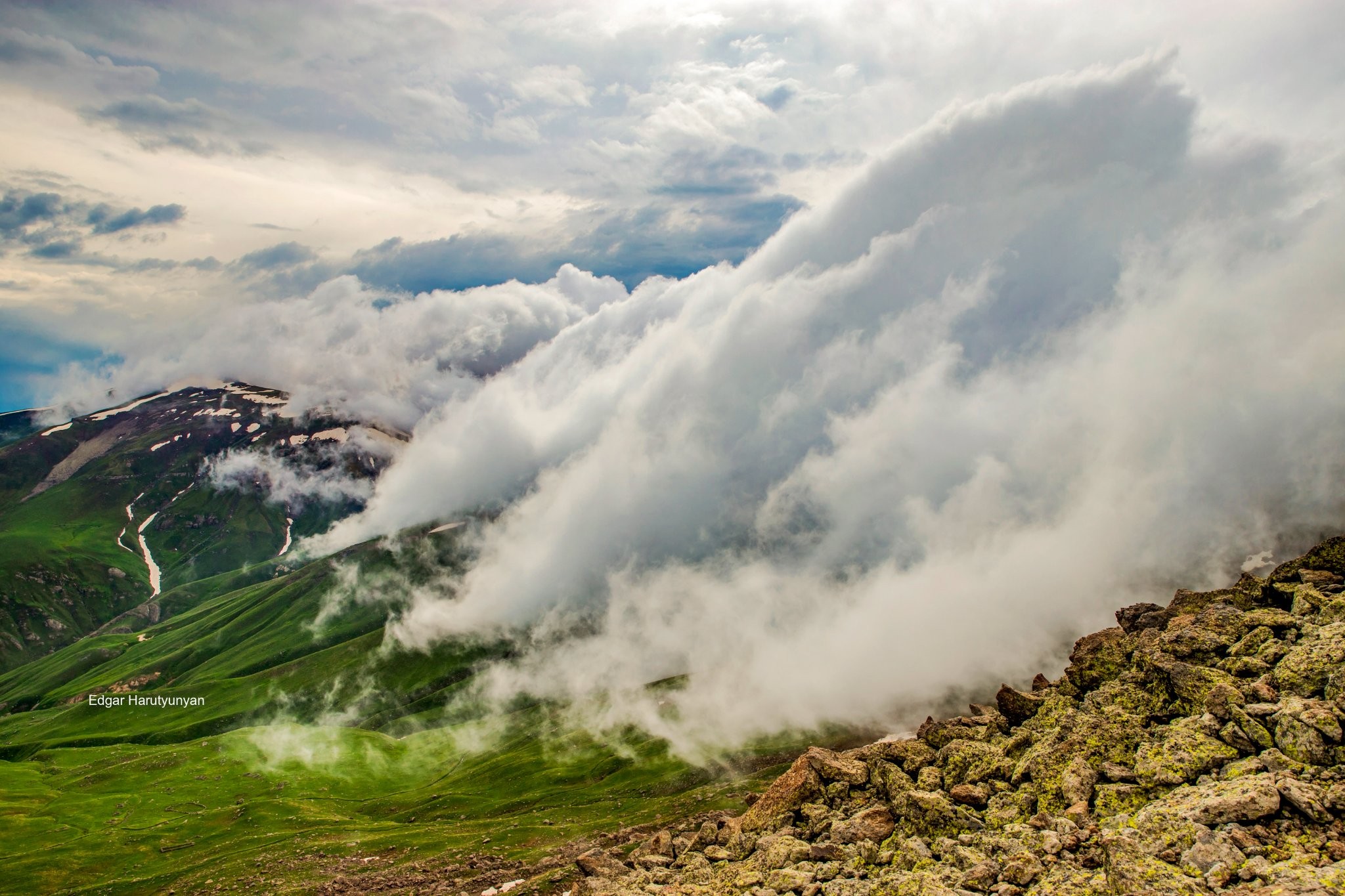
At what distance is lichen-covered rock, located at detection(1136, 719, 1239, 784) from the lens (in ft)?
129

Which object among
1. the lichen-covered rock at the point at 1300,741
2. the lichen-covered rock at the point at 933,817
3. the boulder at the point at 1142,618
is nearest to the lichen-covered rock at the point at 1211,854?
the lichen-covered rock at the point at 1300,741

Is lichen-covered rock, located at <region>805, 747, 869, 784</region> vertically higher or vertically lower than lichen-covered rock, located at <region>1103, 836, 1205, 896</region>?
lower

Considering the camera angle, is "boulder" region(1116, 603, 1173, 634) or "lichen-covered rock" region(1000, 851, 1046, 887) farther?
"boulder" region(1116, 603, 1173, 634)

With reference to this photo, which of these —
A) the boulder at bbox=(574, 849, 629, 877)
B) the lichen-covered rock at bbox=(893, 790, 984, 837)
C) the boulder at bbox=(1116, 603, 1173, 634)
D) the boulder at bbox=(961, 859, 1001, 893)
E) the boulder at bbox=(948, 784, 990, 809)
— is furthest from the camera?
the boulder at bbox=(574, 849, 629, 877)

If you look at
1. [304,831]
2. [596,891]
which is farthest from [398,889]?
[304,831]

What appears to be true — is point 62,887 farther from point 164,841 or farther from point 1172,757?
point 1172,757

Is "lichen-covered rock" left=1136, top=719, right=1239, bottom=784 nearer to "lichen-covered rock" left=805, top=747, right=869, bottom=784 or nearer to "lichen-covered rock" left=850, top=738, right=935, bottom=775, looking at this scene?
"lichen-covered rock" left=850, top=738, right=935, bottom=775

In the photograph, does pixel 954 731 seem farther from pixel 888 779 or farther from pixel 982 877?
pixel 982 877

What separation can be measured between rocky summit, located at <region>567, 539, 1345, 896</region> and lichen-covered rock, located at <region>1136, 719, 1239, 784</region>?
0.10 m

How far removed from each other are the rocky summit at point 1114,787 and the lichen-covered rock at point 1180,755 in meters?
0.10

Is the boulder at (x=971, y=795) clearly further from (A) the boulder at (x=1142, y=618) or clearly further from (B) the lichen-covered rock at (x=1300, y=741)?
(A) the boulder at (x=1142, y=618)

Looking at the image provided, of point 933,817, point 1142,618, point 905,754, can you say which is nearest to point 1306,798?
point 933,817

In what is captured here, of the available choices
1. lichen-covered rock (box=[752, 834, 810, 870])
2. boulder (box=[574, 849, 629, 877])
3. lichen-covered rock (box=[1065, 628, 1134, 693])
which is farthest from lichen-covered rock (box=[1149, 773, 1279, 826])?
boulder (box=[574, 849, 629, 877])

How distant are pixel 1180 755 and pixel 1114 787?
14.5 feet
